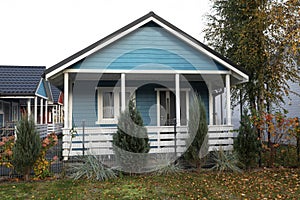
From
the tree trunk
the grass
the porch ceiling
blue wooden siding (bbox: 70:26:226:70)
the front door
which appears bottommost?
the grass

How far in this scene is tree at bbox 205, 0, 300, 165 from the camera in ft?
31.8

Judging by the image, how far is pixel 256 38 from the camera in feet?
36.3

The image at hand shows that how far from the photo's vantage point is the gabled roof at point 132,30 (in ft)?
27.8

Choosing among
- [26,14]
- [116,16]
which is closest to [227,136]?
[116,16]

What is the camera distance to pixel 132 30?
29.7 feet

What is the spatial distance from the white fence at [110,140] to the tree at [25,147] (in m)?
1.39

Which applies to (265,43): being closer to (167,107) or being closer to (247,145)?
(167,107)

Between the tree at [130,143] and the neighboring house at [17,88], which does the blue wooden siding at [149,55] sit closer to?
the tree at [130,143]

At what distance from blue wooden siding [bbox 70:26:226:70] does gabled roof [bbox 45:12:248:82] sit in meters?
0.24

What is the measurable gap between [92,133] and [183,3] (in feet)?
26.4

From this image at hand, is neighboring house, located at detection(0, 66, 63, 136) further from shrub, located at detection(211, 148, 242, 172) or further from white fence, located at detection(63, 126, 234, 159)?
shrub, located at detection(211, 148, 242, 172)

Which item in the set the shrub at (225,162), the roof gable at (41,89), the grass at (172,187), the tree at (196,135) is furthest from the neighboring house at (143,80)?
the roof gable at (41,89)

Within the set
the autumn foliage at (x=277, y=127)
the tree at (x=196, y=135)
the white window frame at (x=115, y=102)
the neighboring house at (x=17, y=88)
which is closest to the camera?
the tree at (x=196, y=135)

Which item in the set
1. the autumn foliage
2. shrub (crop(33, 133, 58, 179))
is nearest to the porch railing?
shrub (crop(33, 133, 58, 179))
